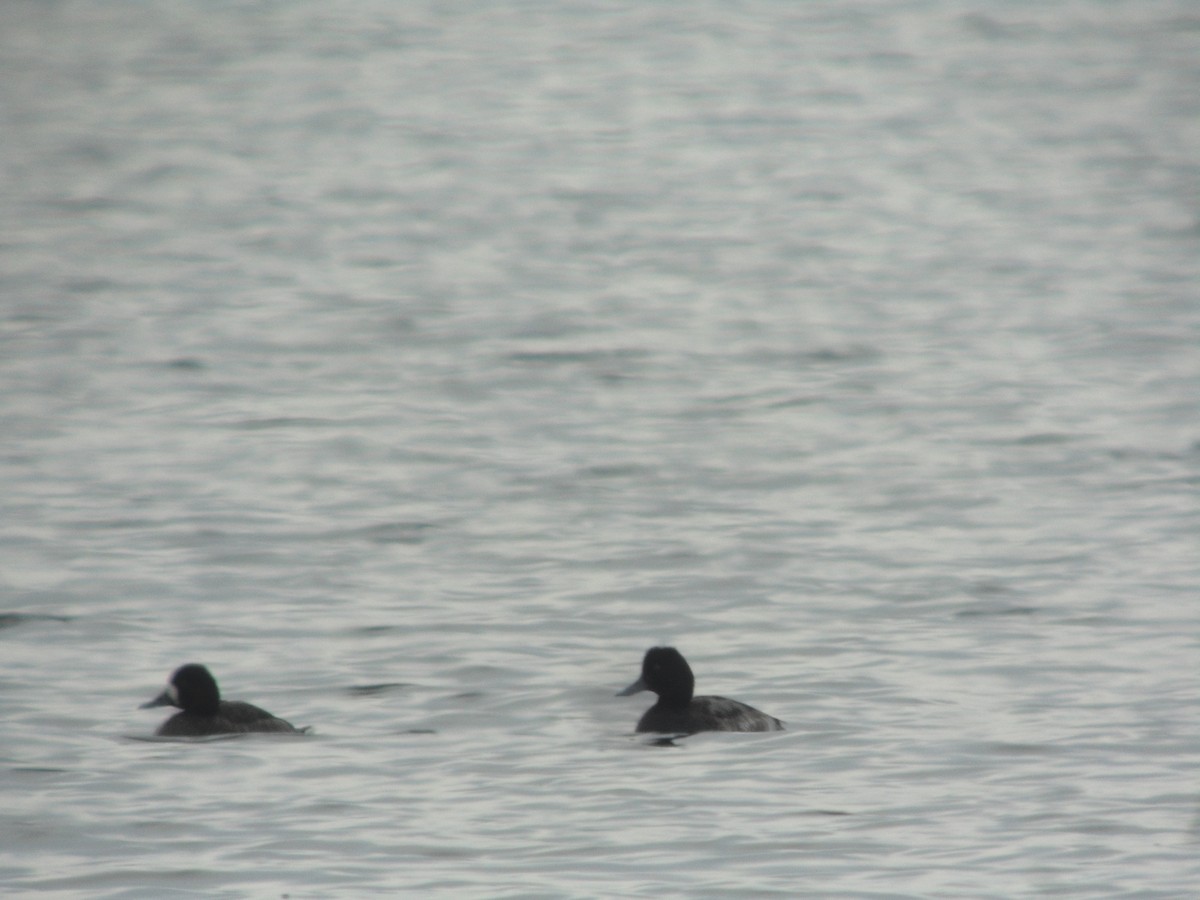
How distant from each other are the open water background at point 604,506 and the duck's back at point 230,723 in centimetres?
14

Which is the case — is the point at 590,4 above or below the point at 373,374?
above

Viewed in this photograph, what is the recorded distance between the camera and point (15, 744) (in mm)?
13297

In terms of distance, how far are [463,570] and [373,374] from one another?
10106mm

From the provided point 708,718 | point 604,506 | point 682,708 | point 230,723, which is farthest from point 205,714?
point 604,506

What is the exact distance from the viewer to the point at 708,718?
526 inches

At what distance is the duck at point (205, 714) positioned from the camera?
1316 centimetres

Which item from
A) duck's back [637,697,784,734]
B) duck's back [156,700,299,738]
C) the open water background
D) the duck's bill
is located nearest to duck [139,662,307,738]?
duck's back [156,700,299,738]

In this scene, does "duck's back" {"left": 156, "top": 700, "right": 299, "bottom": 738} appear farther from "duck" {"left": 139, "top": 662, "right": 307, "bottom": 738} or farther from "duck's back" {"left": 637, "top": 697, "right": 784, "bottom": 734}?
"duck's back" {"left": 637, "top": 697, "right": 784, "bottom": 734}

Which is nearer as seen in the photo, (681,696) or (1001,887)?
(1001,887)

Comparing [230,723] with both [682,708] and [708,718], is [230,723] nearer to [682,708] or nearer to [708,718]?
[682,708]

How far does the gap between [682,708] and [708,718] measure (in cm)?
21

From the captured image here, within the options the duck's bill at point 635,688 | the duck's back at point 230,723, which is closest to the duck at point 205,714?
the duck's back at point 230,723

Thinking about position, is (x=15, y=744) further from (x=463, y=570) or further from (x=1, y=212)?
(x=1, y=212)

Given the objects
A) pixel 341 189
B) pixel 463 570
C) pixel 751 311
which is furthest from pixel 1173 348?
pixel 341 189
